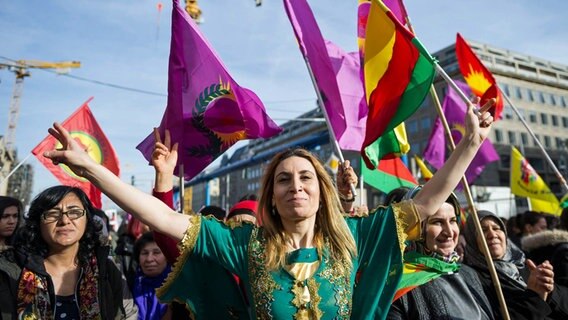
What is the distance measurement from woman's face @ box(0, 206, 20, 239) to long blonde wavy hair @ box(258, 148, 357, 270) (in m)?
3.14

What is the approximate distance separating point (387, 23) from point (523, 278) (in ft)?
8.32

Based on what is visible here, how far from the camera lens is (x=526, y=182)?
10.9 m

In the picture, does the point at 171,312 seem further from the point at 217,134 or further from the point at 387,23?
the point at 387,23

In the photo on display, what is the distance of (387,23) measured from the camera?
13.3ft

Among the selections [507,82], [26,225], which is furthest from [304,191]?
[507,82]

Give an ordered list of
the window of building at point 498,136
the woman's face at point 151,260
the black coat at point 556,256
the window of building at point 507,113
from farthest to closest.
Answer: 1. the window of building at point 498,136
2. the window of building at point 507,113
3. the woman's face at point 151,260
4. the black coat at point 556,256

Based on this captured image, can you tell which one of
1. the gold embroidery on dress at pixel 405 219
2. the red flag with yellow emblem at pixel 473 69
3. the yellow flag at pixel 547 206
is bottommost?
the gold embroidery on dress at pixel 405 219

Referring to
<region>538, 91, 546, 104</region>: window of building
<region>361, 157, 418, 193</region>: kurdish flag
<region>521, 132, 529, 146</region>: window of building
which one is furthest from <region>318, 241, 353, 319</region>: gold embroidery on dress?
<region>538, 91, 546, 104</region>: window of building

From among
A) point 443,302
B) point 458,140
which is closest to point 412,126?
point 458,140

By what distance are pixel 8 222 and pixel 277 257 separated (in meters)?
3.40

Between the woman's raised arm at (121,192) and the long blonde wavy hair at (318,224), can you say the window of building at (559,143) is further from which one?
the woman's raised arm at (121,192)

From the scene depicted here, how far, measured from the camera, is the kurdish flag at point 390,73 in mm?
3625

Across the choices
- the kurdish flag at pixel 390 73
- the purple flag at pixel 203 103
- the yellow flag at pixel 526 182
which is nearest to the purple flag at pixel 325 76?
the kurdish flag at pixel 390 73

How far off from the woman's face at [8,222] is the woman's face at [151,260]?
4.50 ft
